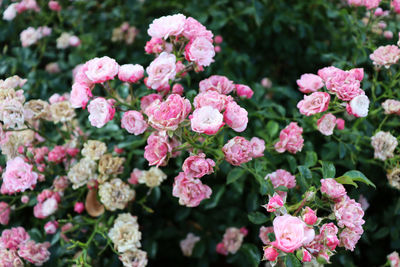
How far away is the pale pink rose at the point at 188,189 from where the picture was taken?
104 centimetres

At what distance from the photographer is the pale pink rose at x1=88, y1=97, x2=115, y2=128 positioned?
1.00 meters

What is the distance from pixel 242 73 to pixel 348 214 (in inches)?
45.9

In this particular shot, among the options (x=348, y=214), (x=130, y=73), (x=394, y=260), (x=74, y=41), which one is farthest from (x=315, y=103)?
(x=74, y=41)

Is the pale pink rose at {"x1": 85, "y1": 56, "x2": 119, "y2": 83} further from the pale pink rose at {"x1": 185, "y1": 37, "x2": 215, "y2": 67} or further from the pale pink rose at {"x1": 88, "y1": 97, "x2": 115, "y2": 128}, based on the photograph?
the pale pink rose at {"x1": 185, "y1": 37, "x2": 215, "y2": 67}

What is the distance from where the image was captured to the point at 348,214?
906 mm

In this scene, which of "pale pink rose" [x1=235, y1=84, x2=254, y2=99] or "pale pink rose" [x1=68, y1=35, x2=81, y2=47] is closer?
"pale pink rose" [x1=235, y1=84, x2=254, y2=99]

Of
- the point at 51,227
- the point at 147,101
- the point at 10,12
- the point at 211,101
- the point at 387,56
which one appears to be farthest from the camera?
the point at 10,12

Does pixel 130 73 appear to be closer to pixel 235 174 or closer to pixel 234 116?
pixel 234 116

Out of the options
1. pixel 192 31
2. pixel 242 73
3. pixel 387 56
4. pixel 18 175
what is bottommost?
pixel 242 73

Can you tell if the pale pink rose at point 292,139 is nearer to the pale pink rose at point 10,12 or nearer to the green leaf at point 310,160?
the green leaf at point 310,160

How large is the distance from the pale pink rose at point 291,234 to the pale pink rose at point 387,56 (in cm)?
71

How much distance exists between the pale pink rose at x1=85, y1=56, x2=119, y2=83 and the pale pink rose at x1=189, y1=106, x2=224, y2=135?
0.30 m

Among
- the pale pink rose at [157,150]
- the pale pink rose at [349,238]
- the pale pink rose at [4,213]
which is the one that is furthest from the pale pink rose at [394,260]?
the pale pink rose at [4,213]

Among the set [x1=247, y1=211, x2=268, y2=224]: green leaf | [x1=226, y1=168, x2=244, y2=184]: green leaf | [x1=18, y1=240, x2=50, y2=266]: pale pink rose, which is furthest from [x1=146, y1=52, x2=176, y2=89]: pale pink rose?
[x1=18, y1=240, x2=50, y2=266]: pale pink rose
